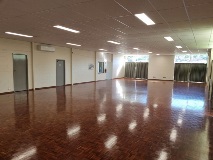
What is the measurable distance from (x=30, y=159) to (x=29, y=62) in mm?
7908

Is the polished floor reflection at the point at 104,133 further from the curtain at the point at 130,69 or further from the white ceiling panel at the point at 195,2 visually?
the curtain at the point at 130,69

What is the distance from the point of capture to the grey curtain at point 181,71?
17.4 metres

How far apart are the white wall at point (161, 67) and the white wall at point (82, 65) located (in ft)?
23.4

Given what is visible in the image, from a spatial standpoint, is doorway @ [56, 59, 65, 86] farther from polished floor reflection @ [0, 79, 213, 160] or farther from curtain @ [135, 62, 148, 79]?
curtain @ [135, 62, 148, 79]

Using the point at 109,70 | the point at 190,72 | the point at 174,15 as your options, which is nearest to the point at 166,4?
the point at 174,15

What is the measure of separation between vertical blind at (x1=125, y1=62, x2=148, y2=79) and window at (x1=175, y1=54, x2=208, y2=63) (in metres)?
3.53

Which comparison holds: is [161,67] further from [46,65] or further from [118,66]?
[46,65]

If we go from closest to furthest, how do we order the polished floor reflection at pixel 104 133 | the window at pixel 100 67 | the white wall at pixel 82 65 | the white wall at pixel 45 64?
the polished floor reflection at pixel 104 133
the white wall at pixel 45 64
the white wall at pixel 82 65
the window at pixel 100 67

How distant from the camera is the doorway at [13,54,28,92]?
29.3 feet

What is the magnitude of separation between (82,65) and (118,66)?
6.44 m

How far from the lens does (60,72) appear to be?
11.9m

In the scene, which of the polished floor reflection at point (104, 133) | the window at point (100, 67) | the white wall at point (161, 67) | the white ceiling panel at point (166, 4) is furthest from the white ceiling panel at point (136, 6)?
the white wall at point (161, 67)

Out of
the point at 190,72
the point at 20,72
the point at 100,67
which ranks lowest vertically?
the point at 190,72

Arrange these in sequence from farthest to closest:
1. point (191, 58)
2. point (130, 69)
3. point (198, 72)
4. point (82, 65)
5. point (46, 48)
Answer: point (130, 69), point (191, 58), point (198, 72), point (82, 65), point (46, 48)
